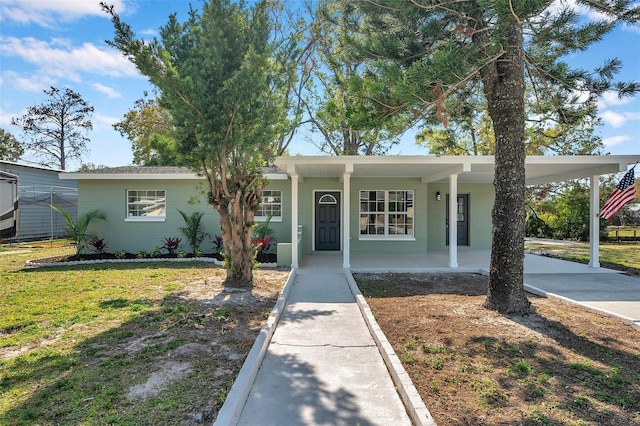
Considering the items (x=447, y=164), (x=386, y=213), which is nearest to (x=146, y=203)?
(x=386, y=213)

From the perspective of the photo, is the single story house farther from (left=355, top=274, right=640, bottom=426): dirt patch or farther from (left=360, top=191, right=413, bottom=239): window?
(left=355, top=274, right=640, bottom=426): dirt patch

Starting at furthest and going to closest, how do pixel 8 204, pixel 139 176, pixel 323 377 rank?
pixel 139 176, pixel 8 204, pixel 323 377

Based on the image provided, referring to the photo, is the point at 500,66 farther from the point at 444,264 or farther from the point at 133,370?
the point at 133,370

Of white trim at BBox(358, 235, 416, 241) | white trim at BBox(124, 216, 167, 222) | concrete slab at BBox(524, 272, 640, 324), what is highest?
white trim at BBox(124, 216, 167, 222)

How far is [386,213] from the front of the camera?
37.9 feet

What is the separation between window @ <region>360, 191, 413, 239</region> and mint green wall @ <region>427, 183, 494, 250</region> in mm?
1905

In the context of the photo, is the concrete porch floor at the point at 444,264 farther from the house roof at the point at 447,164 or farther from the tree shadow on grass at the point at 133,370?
the tree shadow on grass at the point at 133,370

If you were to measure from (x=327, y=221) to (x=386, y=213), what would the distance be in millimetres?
1984

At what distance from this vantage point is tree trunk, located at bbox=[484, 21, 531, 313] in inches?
196

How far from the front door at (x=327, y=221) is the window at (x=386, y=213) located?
Answer: 33.3 inches

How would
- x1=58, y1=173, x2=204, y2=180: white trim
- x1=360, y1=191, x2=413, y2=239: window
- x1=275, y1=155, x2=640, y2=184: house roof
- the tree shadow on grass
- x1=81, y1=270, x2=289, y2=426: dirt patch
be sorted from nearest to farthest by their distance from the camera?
the tree shadow on grass → x1=81, y1=270, x2=289, y2=426: dirt patch → x1=275, y1=155, x2=640, y2=184: house roof → x1=58, y1=173, x2=204, y2=180: white trim → x1=360, y1=191, x2=413, y2=239: window

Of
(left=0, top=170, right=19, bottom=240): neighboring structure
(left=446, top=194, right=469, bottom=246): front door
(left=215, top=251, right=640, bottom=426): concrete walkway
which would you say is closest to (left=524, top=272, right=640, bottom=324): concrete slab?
(left=215, top=251, right=640, bottom=426): concrete walkway

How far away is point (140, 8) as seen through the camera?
740cm

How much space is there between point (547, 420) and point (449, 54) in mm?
3869
